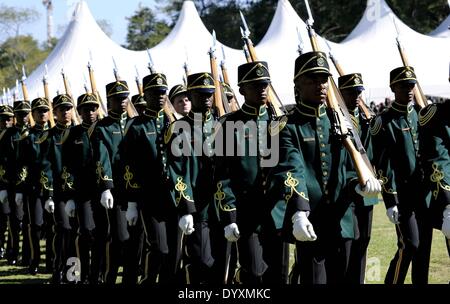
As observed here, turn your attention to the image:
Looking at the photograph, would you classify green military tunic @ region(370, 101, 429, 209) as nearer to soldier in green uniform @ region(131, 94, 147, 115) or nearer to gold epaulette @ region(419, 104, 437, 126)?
gold epaulette @ region(419, 104, 437, 126)

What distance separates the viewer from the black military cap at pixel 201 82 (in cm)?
715

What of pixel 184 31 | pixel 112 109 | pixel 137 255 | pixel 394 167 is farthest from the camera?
pixel 184 31

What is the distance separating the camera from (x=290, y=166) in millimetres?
5422

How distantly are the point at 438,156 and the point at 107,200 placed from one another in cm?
371

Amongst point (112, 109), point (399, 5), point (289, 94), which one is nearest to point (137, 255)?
point (112, 109)

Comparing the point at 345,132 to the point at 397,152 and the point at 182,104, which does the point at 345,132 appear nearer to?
the point at 397,152

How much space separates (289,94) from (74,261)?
13148 millimetres

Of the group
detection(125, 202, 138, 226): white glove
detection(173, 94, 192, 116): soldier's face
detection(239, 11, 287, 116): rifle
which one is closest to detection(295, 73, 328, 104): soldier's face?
detection(239, 11, 287, 116): rifle

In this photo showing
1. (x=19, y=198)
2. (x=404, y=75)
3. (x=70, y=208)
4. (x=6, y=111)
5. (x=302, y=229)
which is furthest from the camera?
(x=6, y=111)

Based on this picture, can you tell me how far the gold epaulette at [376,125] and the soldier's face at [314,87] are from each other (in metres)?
1.85

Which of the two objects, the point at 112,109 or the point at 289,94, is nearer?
the point at 112,109

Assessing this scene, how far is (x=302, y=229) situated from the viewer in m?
5.04

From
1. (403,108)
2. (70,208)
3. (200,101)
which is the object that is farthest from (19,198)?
(403,108)
